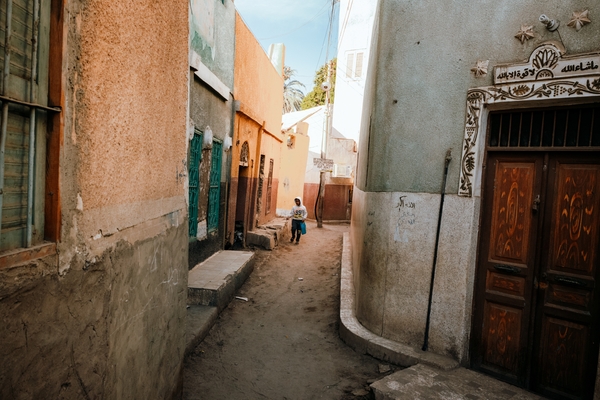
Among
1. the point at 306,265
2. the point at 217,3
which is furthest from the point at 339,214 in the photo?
the point at 217,3

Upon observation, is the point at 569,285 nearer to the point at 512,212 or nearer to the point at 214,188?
the point at 512,212

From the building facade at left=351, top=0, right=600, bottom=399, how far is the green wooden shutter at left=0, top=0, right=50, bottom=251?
3713mm

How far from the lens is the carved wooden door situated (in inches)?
141

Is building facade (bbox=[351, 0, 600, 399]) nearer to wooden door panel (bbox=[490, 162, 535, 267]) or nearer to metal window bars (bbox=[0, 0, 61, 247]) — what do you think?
wooden door panel (bbox=[490, 162, 535, 267])

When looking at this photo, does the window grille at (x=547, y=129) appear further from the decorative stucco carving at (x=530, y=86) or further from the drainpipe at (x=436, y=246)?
the drainpipe at (x=436, y=246)

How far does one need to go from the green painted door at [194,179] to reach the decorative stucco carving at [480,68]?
4.52 m

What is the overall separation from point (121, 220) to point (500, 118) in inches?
152

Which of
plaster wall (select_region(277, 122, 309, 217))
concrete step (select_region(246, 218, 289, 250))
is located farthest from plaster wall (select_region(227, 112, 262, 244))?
plaster wall (select_region(277, 122, 309, 217))

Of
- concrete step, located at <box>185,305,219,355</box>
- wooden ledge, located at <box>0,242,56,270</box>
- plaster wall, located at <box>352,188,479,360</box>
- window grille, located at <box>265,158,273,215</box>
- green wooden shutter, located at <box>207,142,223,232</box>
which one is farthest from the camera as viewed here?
window grille, located at <box>265,158,273,215</box>

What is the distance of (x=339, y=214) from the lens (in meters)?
19.6

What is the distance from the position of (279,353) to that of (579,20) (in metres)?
4.84

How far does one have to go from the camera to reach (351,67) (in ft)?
70.5

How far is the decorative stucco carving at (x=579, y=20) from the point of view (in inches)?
136

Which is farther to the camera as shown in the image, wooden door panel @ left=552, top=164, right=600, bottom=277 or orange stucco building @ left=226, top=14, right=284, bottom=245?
orange stucco building @ left=226, top=14, right=284, bottom=245
